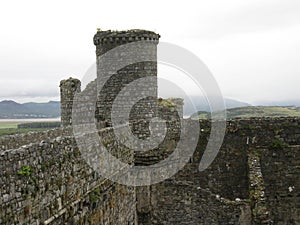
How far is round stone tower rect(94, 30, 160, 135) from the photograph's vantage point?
18.6 m

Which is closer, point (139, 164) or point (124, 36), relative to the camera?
point (139, 164)

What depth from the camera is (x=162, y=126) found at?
16.9 meters

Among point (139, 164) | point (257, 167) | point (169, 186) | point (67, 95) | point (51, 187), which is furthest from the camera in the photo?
point (67, 95)

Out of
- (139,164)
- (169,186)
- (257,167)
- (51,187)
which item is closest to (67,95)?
(139,164)

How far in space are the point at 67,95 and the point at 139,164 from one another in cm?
627

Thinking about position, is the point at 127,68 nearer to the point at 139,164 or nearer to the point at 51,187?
the point at 139,164

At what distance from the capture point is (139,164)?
1569cm

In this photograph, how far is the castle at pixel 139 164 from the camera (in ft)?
23.1

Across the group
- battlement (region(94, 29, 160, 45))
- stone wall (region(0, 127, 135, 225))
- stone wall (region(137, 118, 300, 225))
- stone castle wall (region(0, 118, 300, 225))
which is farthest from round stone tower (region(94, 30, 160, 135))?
stone wall (region(0, 127, 135, 225))

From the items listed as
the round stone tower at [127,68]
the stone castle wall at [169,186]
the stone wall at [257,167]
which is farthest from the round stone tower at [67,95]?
the stone wall at [257,167]

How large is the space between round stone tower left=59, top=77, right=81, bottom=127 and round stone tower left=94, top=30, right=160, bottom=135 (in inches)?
68.6

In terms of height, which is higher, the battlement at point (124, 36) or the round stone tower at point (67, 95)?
the battlement at point (124, 36)

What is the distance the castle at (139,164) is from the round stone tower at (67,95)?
4 centimetres

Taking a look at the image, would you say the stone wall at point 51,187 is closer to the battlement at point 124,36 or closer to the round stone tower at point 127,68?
the round stone tower at point 127,68
